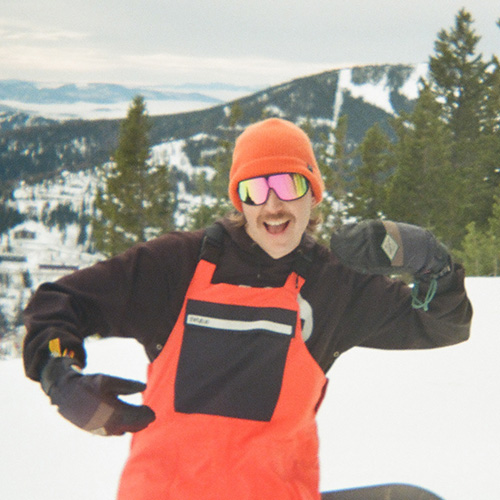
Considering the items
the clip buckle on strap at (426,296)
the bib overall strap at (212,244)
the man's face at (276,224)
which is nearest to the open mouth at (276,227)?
the man's face at (276,224)

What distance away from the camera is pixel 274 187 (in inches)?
73.9

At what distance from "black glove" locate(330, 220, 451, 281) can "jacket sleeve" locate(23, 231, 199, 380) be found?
1.75 feet

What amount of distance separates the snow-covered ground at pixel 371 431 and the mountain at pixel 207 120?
4580 inches

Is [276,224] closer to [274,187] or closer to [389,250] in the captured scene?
[274,187]

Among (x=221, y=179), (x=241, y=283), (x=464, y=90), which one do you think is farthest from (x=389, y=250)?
(x=464, y=90)

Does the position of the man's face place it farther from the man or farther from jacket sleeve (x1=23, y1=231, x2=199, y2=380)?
jacket sleeve (x1=23, y1=231, x2=199, y2=380)

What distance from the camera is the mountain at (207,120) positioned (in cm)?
12175

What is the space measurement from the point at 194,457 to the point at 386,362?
2526mm

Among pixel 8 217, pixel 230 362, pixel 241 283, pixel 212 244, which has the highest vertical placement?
pixel 212 244

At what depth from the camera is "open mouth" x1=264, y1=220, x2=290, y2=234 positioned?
189cm

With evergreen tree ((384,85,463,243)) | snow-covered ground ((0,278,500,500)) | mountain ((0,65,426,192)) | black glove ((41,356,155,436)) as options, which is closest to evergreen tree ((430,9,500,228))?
evergreen tree ((384,85,463,243))

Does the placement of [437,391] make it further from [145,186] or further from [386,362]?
[145,186]

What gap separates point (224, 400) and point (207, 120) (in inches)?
4955

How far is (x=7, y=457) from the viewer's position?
2912mm
